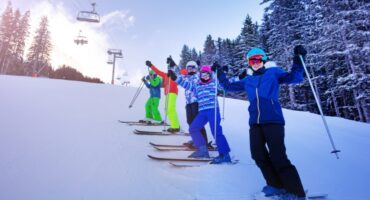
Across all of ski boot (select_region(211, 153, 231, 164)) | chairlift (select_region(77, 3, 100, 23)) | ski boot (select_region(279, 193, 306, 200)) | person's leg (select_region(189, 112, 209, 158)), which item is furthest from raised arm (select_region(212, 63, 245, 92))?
chairlift (select_region(77, 3, 100, 23))

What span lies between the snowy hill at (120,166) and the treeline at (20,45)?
146ft

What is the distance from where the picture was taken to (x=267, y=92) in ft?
10.6

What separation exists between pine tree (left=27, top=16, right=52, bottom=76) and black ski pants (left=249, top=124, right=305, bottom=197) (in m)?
62.4

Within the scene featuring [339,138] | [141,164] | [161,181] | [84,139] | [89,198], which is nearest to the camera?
[89,198]

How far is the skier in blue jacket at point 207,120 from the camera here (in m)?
4.43

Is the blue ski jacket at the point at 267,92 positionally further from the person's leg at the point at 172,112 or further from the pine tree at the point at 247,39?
the pine tree at the point at 247,39

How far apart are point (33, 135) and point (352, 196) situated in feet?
19.5

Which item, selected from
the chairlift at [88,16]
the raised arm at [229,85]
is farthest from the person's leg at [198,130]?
the chairlift at [88,16]

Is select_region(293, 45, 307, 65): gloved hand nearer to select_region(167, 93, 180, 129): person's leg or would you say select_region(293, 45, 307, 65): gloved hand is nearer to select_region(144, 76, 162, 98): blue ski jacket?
select_region(167, 93, 180, 129): person's leg

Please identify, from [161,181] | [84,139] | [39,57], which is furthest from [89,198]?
[39,57]

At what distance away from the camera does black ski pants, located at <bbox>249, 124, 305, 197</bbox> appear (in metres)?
2.79

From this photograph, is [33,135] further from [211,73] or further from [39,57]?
[39,57]

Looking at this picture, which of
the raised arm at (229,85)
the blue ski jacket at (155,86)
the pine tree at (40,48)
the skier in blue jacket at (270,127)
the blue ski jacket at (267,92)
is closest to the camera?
the skier in blue jacket at (270,127)

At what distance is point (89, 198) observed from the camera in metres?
2.94
